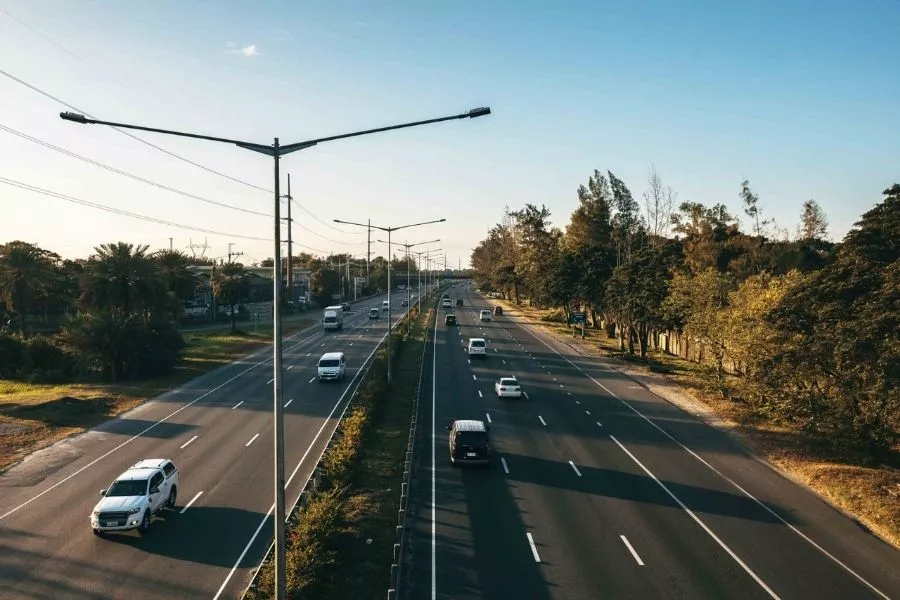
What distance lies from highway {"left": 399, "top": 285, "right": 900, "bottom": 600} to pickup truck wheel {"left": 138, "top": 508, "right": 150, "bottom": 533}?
8.32 metres

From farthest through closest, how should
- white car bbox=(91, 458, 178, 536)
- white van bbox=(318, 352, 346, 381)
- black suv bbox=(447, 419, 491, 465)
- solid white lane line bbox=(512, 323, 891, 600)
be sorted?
white van bbox=(318, 352, 346, 381), black suv bbox=(447, 419, 491, 465), white car bbox=(91, 458, 178, 536), solid white lane line bbox=(512, 323, 891, 600)

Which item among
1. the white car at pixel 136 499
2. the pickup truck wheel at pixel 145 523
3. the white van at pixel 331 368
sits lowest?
the pickup truck wheel at pixel 145 523

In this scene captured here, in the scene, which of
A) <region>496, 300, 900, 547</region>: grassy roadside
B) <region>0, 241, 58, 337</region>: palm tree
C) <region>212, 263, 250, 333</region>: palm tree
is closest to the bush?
<region>0, 241, 58, 337</region>: palm tree

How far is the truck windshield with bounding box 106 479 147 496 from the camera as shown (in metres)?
21.1

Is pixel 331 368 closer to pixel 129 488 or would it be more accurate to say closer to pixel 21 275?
pixel 129 488

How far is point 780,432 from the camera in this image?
36406 millimetres

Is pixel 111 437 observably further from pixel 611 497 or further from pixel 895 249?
pixel 895 249

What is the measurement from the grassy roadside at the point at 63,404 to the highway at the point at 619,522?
1866 cm

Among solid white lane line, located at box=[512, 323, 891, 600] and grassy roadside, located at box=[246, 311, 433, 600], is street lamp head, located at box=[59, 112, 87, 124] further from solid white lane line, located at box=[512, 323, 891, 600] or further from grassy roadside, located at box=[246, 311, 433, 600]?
solid white lane line, located at box=[512, 323, 891, 600]

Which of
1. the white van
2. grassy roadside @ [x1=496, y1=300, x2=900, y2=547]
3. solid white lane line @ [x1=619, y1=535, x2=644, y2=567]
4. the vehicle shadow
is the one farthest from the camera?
the white van

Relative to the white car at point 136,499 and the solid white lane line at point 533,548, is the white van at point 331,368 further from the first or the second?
the solid white lane line at point 533,548

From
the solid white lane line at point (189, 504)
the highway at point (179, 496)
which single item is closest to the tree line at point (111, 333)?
the highway at point (179, 496)

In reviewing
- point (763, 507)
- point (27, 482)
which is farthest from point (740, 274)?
point (27, 482)

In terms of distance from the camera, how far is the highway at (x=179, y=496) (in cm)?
1772
